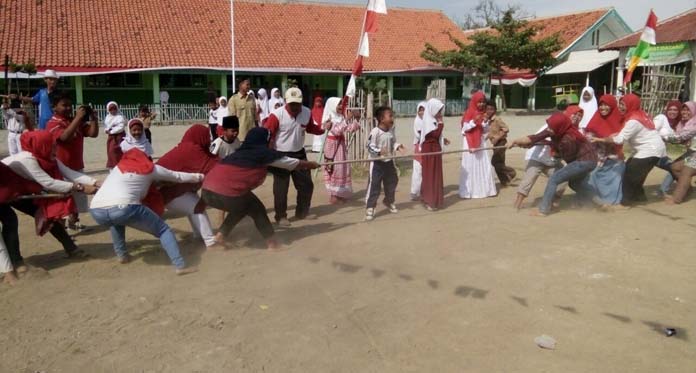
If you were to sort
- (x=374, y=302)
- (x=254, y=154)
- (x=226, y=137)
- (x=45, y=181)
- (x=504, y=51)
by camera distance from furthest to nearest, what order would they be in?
(x=504, y=51), (x=226, y=137), (x=254, y=154), (x=45, y=181), (x=374, y=302)

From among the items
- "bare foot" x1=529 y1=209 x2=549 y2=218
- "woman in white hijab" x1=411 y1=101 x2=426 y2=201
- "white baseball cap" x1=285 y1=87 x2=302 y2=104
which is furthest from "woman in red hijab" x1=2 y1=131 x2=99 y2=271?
"bare foot" x1=529 y1=209 x2=549 y2=218

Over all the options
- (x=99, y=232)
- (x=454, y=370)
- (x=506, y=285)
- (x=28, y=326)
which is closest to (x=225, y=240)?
(x=99, y=232)

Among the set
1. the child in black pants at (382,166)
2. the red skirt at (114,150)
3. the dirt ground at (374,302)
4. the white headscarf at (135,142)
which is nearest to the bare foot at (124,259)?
the dirt ground at (374,302)

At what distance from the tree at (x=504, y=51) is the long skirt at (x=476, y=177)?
766 inches

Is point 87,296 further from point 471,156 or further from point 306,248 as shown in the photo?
point 471,156

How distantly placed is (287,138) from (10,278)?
10.6 ft

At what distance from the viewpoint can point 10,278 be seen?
471cm

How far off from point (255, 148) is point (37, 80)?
2015 cm

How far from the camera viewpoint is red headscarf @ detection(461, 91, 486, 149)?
8031 mm

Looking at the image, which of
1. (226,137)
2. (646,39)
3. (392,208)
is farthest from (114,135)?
(646,39)

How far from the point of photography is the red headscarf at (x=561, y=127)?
6.69m

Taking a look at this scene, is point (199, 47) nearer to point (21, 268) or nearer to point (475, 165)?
point (475, 165)

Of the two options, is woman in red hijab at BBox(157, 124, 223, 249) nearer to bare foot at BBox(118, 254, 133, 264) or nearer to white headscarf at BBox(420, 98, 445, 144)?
bare foot at BBox(118, 254, 133, 264)

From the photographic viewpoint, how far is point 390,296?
4.33 metres
